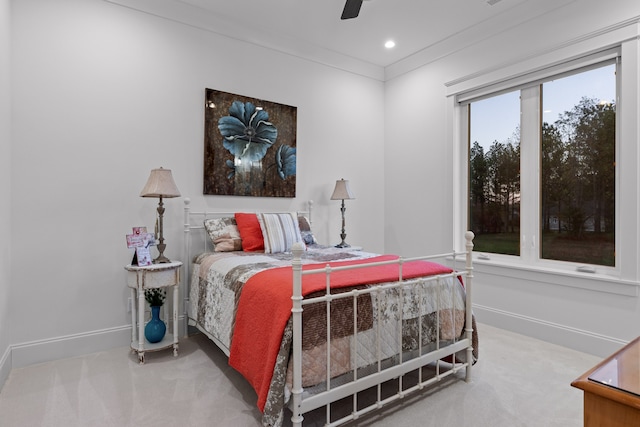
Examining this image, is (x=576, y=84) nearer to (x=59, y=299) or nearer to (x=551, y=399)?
(x=551, y=399)

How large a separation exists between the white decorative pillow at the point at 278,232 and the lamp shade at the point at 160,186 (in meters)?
0.81

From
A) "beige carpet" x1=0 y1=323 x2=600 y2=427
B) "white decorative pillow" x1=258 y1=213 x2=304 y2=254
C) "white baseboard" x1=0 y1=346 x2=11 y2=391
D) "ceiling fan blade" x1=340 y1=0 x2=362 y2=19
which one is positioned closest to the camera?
"beige carpet" x1=0 y1=323 x2=600 y2=427

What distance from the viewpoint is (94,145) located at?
9.11ft

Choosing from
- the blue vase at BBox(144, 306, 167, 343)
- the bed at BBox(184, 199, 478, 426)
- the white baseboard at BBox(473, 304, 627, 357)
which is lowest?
the white baseboard at BBox(473, 304, 627, 357)

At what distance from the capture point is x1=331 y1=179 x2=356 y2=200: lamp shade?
12.7ft

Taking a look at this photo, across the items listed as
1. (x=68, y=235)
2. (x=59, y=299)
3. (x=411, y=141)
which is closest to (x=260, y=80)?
(x=411, y=141)

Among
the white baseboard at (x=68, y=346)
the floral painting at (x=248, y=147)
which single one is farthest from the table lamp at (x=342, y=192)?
the white baseboard at (x=68, y=346)

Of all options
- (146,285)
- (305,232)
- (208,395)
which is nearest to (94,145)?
(146,285)

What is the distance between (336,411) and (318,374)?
1.41ft

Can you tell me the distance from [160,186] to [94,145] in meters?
0.67

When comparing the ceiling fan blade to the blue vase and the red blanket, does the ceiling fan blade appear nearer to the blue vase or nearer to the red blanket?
the red blanket

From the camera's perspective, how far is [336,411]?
1.92 meters

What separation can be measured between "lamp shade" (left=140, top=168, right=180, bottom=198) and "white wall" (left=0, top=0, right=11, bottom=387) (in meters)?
0.83

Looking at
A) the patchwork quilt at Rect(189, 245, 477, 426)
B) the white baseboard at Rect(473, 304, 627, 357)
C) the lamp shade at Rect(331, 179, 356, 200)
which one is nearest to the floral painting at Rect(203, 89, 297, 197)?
the lamp shade at Rect(331, 179, 356, 200)
